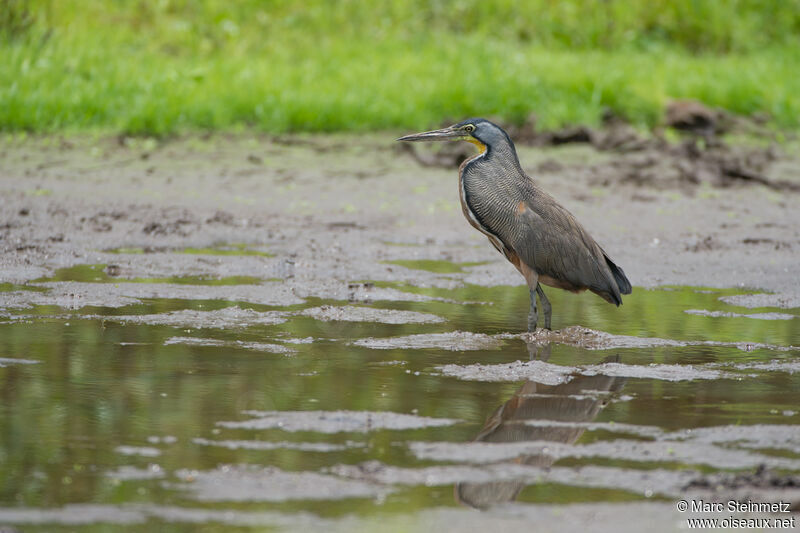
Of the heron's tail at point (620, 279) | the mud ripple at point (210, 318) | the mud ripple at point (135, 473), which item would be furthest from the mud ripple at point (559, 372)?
the mud ripple at point (135, 473)

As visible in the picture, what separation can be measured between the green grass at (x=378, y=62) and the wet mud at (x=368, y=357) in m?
1.85

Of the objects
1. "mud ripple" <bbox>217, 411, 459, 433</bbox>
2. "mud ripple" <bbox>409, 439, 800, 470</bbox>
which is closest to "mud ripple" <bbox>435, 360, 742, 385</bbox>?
"mud ripple" <bbox>217, 411, 459, 433</bbox>

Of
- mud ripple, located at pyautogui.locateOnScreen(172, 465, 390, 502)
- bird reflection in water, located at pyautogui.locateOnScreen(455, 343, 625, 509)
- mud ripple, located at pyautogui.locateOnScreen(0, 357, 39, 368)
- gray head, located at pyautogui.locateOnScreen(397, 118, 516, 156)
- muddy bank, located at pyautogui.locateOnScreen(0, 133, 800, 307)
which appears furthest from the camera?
muddy bank, located at pyautogui.locateOnScreen(0, 133, 800, 307)

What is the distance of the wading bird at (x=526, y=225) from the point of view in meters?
6.38

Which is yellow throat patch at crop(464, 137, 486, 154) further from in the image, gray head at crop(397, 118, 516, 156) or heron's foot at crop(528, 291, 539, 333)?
heron's foot at crop(528, 291, 539, 333)

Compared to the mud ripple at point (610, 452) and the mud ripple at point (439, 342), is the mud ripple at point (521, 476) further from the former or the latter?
the mud ripple at point (439, 342)

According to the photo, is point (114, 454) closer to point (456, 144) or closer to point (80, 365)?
point (80, 365)

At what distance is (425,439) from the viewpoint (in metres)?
4.28

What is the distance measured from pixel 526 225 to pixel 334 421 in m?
2.26

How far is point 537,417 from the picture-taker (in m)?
4.65

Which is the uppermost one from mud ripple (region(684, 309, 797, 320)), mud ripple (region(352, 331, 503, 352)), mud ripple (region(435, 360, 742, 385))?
mud ripple (region(435, 360, 742, 385))

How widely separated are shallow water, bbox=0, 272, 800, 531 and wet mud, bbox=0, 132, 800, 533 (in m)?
0.02

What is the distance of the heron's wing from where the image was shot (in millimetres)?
6371

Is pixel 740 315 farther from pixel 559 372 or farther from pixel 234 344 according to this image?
pixel 234 344
